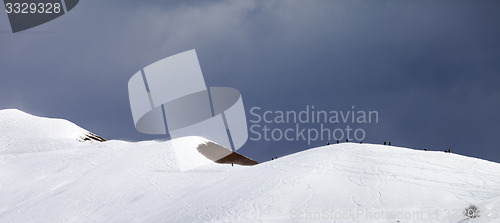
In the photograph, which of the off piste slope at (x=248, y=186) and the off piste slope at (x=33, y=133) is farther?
the off piste slope at (x=33, y=133)

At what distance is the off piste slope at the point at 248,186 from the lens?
90.9ft

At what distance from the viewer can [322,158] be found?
125 ft

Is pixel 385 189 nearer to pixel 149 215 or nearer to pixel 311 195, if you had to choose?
pixel 311 195

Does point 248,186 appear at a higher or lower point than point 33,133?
higher

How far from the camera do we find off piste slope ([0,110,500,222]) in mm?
27703

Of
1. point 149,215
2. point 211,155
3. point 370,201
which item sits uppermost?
point 370,201

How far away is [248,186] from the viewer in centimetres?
3475

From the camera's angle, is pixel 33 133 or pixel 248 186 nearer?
pixel 248 186

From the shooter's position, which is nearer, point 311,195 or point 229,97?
point 311,195

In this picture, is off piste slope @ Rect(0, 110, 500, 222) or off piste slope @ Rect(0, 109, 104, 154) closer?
off piste slope @ Rect(0, 110, 500, 222)

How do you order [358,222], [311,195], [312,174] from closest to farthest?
[358,222], [311,195], [312,174]

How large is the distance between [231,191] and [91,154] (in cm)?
2892

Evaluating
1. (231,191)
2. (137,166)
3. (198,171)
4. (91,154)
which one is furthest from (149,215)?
(91,154)

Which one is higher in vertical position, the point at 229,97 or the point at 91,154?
the point at 229,97
